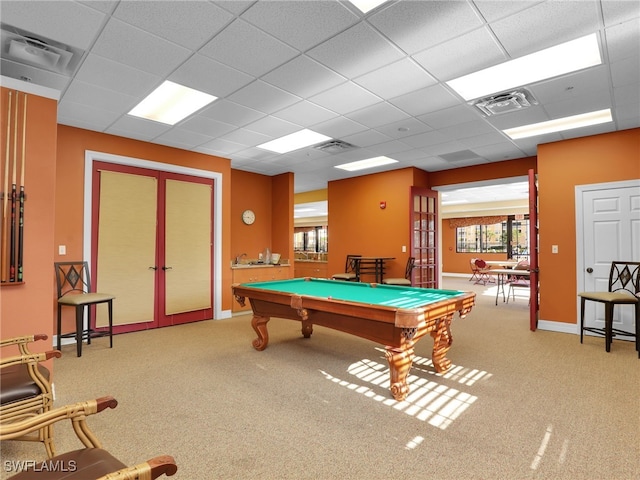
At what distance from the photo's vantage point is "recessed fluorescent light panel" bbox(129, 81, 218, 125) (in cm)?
371

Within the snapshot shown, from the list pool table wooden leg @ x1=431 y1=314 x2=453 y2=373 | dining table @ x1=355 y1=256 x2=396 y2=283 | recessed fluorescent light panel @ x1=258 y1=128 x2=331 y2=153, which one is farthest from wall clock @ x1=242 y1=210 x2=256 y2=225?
pool table wooden leg @ x1=431 y1=314 x2=453 y2=373

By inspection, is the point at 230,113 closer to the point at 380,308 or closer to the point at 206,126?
the point at 206,126

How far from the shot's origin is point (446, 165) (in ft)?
22.8

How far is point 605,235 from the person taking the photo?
4867 millimetres

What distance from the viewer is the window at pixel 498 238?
12859 millimetres

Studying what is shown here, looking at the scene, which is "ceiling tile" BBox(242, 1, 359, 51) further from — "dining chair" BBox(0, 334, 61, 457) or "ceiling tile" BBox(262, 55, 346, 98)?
"dining chair" BBox(0, 334, 61, 457)

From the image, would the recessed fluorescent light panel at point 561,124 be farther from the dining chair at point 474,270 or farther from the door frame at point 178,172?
the dining chair at point 474,270

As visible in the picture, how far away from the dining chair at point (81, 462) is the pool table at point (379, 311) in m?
1.88

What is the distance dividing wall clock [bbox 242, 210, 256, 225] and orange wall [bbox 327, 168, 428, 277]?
6.27ft

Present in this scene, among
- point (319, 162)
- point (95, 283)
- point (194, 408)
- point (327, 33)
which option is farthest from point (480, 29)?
point (95, 283)

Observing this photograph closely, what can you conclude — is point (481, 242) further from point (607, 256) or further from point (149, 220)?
point (149, 220)

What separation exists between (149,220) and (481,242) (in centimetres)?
1263

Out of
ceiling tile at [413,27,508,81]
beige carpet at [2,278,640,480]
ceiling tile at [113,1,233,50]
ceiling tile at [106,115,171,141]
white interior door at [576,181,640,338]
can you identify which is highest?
ceiling tile at [113,1,233,50]

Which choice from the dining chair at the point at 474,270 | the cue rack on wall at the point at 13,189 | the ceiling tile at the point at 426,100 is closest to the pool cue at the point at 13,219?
the cue rack on wall at the point at 13,189
